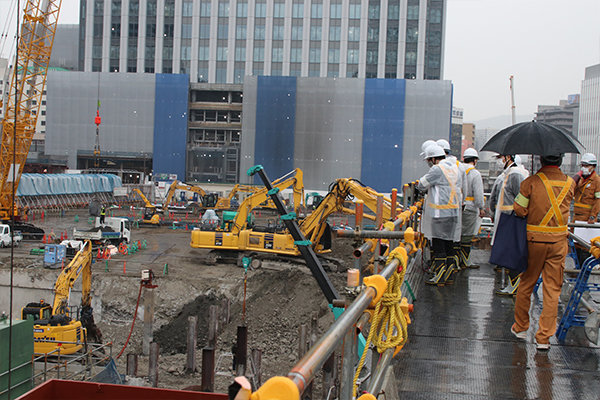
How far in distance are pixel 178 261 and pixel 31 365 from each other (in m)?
14.3

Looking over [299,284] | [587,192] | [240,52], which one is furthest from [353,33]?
[587,192]

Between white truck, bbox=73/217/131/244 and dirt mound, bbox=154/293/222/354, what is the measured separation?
28.3 feet

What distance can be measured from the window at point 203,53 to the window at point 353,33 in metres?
15.9

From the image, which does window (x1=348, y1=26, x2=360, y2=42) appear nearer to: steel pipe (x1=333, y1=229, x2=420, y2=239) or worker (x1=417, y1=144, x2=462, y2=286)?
worker (x1=417, y1=144, x2=462, y2=286)

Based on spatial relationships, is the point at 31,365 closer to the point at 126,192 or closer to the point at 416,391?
the point at 416,391

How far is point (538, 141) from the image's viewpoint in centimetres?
527

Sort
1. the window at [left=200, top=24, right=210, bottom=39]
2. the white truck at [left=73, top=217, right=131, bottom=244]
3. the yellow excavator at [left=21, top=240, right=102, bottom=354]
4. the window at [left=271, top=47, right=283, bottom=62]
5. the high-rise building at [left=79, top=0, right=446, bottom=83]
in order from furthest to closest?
the window at [left=200, top=24, right=210, bottom=39]
the window at [left=271, top=47, right=283, bottom=62]
the high-rise building at [left=79, top=0, right=446, bottom=83]
the white truck at [left=73, top=217, right=131, bottom=244]
the yellow excavator at [left=21, top=240, right=102, bottom=354]

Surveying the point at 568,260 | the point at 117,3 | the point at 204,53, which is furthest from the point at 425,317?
the point at 117,3

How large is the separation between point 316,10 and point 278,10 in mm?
4149

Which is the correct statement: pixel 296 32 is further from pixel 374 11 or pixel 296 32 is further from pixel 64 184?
pixel 64 184

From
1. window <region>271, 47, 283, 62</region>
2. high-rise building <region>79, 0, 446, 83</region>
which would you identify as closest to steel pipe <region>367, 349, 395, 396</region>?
high-rise building <region>79, 0, 446, 83</region>

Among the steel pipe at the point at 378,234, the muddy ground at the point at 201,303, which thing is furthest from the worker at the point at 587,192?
the muddy ground at the point at 201,303

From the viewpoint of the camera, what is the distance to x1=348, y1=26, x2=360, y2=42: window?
6334 cm

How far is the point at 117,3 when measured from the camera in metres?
65.4
